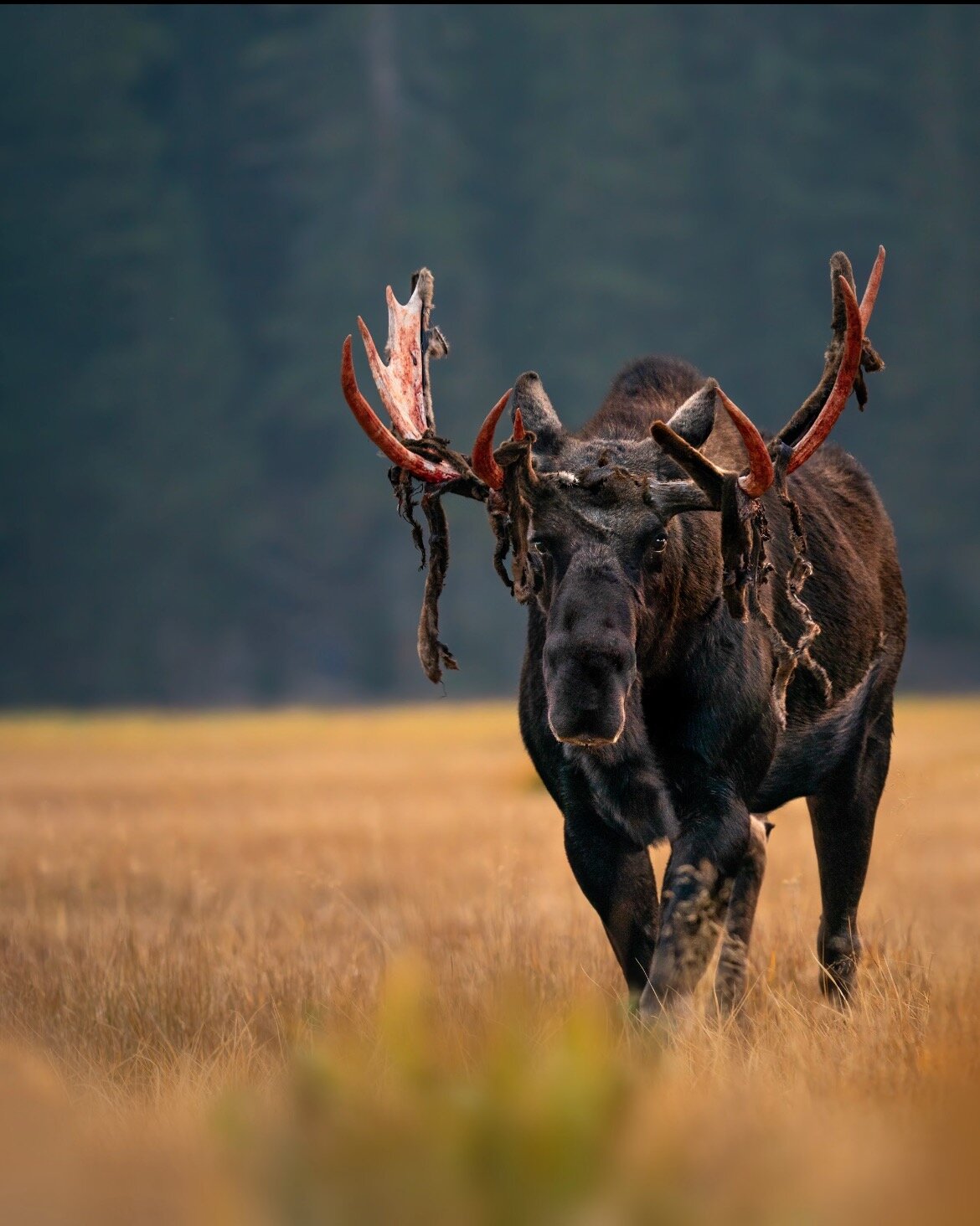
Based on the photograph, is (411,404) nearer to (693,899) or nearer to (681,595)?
(681,595)

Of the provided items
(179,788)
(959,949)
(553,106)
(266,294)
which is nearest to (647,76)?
(553,106)

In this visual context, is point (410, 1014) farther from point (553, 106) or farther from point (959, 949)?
point (553, 106)

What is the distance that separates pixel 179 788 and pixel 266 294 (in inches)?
964

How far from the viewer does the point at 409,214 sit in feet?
123

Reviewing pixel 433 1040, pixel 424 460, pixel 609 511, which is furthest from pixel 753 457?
pixel 433 1040

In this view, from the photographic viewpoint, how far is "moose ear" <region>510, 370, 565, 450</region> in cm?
530

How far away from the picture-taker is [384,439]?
5000mm

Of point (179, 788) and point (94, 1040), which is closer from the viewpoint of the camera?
point (94, 1040)

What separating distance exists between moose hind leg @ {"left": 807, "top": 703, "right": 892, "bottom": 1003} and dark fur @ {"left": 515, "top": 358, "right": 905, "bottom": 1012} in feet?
0.91

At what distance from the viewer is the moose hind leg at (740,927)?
5.54 m

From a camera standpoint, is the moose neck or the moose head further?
the moose neck

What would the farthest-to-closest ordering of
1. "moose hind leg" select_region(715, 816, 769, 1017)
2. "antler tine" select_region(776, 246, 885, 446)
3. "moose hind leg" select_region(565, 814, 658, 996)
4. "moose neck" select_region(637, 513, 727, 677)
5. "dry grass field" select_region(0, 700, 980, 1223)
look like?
"moose hind leg" select_region(715, 816, 769, 1017)
"moose hind leg" select_region(565, 814, 658, 996)
"antler tine" select_region(776, 246, 885, 446)
"moose neck" select_region(637, 513, 727, 677)
"dry grass field" select_region(0, 700, 980, 1223)

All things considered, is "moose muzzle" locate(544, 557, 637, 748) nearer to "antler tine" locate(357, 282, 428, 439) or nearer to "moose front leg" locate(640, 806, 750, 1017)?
"moose front leg" locate(640, 806, 750, 1017)

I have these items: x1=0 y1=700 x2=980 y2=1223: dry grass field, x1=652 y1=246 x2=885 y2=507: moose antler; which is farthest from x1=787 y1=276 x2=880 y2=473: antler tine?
x1=0 y1=700 x2=980 y2=1223: dry grass field
